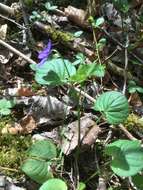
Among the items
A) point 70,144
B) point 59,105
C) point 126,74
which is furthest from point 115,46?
point 70,144

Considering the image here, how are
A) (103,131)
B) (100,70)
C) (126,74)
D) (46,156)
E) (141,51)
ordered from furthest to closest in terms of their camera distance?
(141,51), (126,74), (103,131), (100,70), (46,156)

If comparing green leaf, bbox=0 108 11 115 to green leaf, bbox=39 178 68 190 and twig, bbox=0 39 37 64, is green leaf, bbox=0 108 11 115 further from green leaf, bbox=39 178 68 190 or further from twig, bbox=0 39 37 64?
green leaf, bbox=39 178 68 190

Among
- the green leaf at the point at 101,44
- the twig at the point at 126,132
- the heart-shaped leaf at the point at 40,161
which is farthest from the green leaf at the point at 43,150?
the green leaf at the point at 101,44

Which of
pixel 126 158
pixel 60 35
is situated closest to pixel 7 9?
pixel 60 35

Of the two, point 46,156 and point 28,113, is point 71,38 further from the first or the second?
point 46,156

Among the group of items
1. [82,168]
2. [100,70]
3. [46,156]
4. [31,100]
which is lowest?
[82,168]

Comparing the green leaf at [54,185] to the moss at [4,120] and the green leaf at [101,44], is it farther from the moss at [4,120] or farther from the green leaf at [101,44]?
the green leaf at [101,44]
